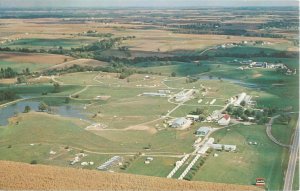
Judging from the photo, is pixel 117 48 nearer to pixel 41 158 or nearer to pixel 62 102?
pixel 62 102

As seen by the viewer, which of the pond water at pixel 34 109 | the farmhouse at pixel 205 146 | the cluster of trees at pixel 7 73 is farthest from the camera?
the cluster of trees at pixel 7 73

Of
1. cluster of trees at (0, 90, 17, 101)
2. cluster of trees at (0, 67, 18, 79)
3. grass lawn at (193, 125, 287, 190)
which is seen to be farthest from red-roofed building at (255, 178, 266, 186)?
cluster of trees at (0, 67, 18, 79)

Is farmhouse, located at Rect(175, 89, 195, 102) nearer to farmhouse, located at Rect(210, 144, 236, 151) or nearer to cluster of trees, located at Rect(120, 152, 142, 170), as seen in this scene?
farmhouse, located at Rect(210, 144, 236, 151)

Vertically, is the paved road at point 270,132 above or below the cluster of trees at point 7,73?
above

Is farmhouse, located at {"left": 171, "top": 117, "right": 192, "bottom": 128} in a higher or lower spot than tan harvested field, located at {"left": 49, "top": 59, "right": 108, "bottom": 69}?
higher

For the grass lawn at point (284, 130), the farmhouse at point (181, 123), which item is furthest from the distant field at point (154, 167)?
the grass lawn at point (284, 130)

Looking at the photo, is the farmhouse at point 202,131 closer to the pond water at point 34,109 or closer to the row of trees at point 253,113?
the row of trees at point 253,113

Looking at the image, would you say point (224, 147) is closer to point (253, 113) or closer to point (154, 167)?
point (154, 167)
